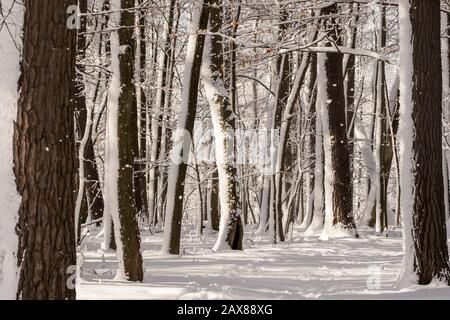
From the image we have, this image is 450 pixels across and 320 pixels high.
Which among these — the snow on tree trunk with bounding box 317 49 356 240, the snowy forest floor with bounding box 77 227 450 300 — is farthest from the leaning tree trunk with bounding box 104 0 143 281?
the snow on tree trunk with bounding box 317 49 356 240

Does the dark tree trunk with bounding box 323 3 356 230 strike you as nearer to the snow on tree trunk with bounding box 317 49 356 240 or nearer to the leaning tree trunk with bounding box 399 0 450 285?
the snow on tree trunk with bounding box 317 49 356 240

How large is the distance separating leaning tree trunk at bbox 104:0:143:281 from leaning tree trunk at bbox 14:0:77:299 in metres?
2.76

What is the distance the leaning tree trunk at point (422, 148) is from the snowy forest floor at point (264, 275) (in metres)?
0.37

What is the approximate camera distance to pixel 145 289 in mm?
6648

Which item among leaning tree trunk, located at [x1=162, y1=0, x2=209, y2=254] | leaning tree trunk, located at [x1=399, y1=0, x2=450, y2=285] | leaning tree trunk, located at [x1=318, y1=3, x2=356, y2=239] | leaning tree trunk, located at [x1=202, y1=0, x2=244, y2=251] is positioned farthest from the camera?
leaning tree trunk, located at [x1=318, y1=3, x2=356, y2=239]

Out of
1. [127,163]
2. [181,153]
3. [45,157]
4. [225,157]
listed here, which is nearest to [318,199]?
[225,157]

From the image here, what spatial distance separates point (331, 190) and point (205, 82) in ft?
15.3

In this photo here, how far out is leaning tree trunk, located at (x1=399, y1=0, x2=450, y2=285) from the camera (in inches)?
283

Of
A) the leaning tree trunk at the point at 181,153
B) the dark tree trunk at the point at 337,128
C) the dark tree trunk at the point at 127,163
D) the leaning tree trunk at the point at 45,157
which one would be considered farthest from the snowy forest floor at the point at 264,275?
the dark tree trunk at the point at 337,128

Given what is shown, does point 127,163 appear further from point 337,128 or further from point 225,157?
point 337,128

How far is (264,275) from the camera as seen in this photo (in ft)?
27.1

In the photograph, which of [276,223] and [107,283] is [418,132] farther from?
[276,223]

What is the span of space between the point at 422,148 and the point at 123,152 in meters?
3.65

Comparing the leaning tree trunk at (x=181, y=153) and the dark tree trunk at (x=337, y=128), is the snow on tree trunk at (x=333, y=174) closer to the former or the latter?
the dark tree trunk at (x=337, y=128)
